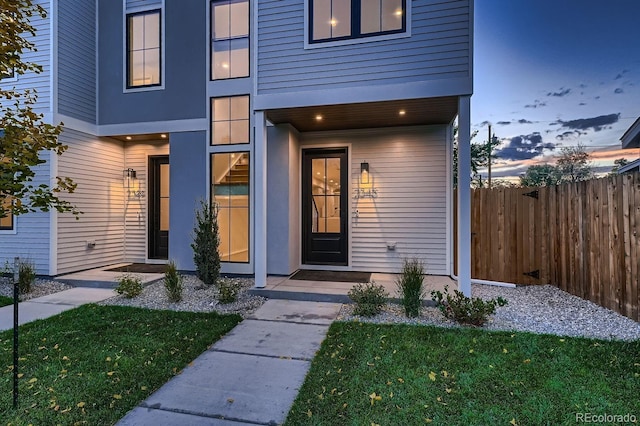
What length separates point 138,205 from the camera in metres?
7.78

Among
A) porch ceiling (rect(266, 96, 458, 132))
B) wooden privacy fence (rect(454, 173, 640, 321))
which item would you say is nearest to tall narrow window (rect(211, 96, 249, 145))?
porch ceiling (rect(266, 96, 458, 132))

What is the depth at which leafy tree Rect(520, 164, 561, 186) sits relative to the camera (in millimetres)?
18295

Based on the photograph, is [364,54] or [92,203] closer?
[364,54]

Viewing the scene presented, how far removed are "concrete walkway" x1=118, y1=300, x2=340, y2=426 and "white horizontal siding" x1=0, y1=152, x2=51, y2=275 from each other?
476cm

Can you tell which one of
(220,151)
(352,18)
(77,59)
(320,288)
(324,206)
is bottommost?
(320,288)

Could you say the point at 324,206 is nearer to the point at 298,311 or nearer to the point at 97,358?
the point at 298,311

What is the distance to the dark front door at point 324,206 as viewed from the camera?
681cm

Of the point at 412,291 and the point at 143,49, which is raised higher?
the point at 143,49

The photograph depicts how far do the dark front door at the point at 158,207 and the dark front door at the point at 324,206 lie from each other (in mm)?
3330

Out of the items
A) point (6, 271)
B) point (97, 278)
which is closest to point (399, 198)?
point (97, 278)

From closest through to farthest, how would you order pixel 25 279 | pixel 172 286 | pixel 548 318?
pixel 548 318
pixel 172 286
pixel 25 279

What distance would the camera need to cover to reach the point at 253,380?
2.81 metres

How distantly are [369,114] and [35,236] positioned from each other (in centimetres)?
663

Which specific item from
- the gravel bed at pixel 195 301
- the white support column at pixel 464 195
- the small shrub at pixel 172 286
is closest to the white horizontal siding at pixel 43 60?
the gravel bed at pixel 195 301
